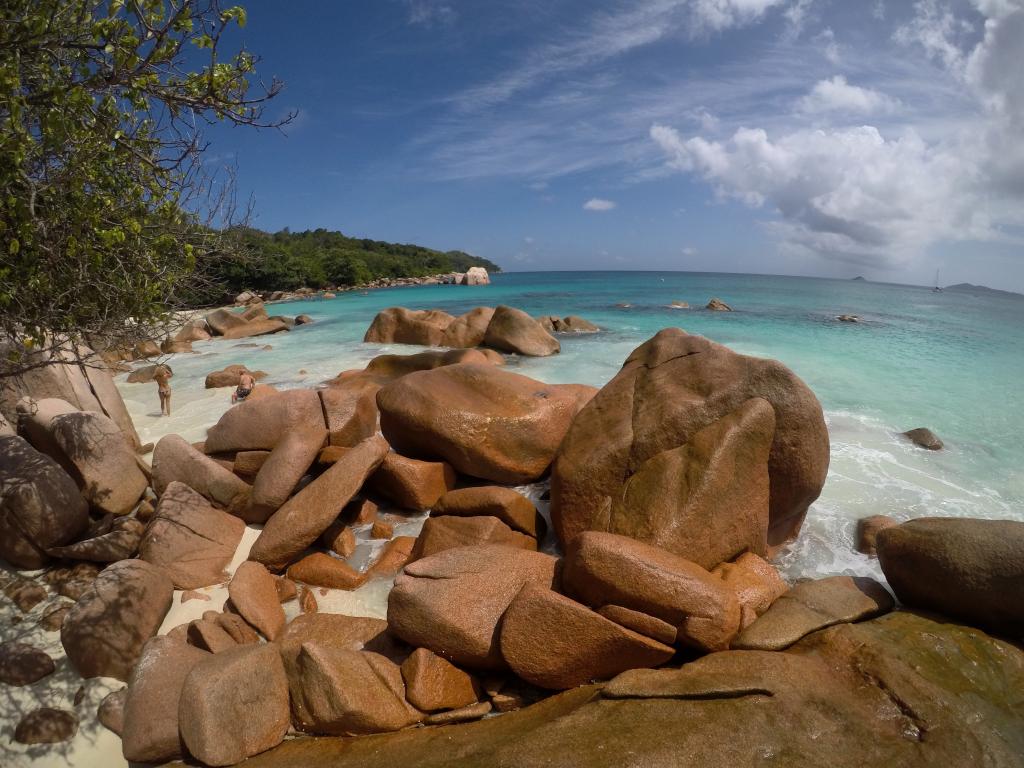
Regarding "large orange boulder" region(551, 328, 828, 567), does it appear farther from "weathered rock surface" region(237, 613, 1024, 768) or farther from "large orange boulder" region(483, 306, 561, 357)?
"large orange boulder" region(483, 306, 561, 357)

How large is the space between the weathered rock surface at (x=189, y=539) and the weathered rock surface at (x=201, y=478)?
247mm

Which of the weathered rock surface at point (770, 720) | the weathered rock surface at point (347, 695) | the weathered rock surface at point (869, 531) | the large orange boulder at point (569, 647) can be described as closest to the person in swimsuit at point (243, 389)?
the weathered rock surface at point (347, 695)

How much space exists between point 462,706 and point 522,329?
1532 centimetres

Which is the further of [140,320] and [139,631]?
[140,320]

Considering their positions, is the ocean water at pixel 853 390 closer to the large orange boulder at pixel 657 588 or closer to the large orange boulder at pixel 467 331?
the large orange boulder at pixel 467 331

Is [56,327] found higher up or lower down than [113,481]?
higher up

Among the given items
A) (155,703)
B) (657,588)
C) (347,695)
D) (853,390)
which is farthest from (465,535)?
(853,390)

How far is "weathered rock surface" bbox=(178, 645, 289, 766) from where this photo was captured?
3344 mm

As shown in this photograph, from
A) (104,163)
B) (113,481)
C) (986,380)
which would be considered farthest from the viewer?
(986,380)

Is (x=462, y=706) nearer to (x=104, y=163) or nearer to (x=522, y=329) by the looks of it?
(x=104, y=163)

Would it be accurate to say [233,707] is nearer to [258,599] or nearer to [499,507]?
[258,599]

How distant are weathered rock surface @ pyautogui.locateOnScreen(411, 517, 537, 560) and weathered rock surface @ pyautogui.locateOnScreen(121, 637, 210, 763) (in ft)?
6.76

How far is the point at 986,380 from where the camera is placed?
659 inches

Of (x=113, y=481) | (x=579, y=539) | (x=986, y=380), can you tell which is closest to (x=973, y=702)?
(x=579, y=539)
